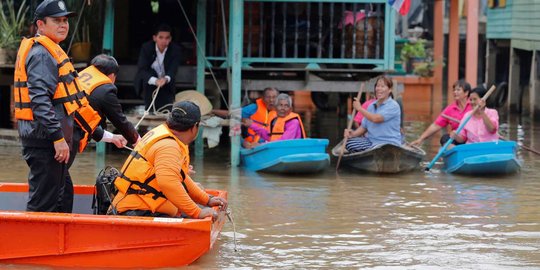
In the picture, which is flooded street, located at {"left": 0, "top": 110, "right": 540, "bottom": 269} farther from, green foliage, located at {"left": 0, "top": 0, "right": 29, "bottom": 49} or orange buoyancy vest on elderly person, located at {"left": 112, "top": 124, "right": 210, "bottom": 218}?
green foliage, located at {"left": 0, "top": 0, "right": 29, "bottom": 49}

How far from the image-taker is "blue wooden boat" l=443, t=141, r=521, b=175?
12.9 meters

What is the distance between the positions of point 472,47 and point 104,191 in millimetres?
13381

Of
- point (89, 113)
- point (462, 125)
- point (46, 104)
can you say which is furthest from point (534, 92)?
point (46, 104)

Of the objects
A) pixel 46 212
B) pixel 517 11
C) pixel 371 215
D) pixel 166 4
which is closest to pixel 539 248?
pixel 371 215

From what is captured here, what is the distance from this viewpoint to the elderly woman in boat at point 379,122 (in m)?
13.1

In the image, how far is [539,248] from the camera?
8742mm

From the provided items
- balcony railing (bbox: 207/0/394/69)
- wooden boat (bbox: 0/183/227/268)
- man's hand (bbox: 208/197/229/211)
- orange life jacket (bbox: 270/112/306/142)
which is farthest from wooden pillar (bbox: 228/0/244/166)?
wooden boat (bbox: 0/183/227/268)

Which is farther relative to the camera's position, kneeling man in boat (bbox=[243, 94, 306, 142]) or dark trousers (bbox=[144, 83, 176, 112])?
dark trousers (bbox=[144, 83, 176, 112])

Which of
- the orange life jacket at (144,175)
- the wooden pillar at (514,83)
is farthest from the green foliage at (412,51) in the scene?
the orange life jacket at (144,175)

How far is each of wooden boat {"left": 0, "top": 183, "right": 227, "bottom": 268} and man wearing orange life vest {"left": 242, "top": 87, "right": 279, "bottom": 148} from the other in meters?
6.02

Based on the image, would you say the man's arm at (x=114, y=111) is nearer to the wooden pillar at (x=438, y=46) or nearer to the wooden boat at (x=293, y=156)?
the wooden boat at (x=293, y=156)

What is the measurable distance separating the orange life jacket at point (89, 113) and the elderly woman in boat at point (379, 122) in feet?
15.6

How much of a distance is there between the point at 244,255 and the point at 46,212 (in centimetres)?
156

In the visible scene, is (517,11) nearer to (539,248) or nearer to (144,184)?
(539,248)
